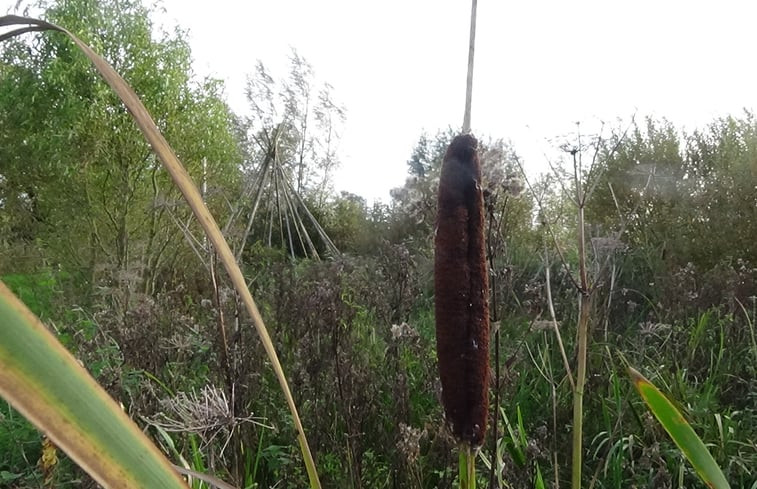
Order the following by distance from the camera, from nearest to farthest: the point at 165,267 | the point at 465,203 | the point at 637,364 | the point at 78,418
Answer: the point at 78,418 → the point at 465,203 → the point at 637,364 → the point at 165,267

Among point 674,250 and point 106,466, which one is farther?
point 674,250

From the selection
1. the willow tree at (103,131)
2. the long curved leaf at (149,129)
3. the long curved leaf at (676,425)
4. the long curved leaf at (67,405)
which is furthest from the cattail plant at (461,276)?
the willow tree at (103,131)

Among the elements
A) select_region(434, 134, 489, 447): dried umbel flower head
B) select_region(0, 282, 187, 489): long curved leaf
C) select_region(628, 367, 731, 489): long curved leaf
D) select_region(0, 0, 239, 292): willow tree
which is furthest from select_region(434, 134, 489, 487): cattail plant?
select_region(0, 0, 239, 292): willow tree

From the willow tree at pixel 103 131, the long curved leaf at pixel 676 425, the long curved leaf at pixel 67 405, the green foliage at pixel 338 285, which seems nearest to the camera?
the long curved leaf at pixel 67 405

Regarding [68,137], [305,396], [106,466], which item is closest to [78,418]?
[106,466]

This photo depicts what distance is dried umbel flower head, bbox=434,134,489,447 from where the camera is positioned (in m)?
0.72

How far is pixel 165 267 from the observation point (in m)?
6.90

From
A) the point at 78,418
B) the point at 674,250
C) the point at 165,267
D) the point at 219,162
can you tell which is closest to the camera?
the point at 78,418

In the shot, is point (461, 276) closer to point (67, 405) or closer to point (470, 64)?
point (470, 64)

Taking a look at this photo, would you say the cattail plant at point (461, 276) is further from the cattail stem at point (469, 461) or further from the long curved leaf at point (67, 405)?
the long curved leaf at point (67, 405)

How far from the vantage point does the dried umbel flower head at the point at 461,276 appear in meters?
0.72

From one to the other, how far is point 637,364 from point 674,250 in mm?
3659

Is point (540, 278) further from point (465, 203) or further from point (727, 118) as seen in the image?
point (465, 203)

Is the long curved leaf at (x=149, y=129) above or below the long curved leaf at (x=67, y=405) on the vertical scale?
above
